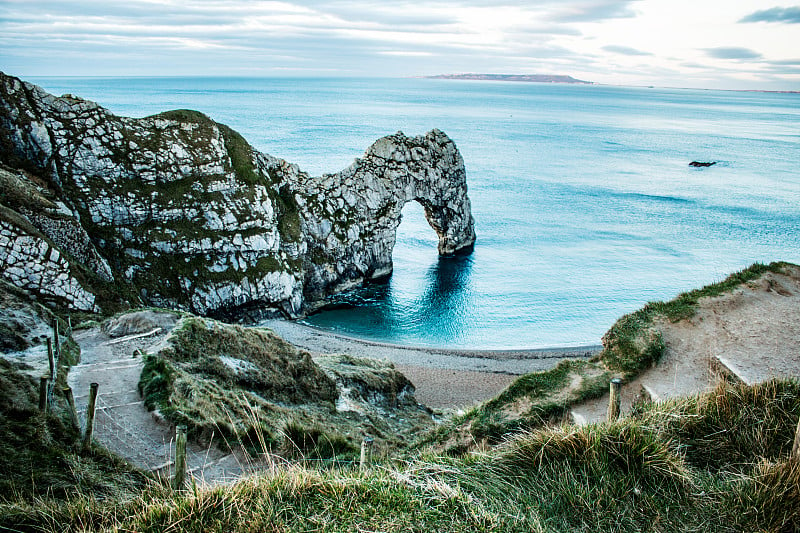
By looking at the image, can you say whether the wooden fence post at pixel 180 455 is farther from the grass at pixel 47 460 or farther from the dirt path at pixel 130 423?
the grass at pixel 47 460

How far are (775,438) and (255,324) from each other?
3826 cm

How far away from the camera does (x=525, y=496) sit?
722 cm

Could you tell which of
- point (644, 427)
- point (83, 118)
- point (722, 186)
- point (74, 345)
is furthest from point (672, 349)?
point (722, 186)

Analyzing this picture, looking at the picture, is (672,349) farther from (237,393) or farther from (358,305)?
(358,305)

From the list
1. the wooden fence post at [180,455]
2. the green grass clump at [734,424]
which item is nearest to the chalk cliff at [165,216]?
the wooden fence post at [180,455]

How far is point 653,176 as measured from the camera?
102m

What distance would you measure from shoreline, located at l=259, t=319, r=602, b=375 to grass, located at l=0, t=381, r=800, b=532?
28149 millimetres

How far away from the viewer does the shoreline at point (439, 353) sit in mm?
36875

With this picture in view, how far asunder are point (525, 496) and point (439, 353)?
32347mm

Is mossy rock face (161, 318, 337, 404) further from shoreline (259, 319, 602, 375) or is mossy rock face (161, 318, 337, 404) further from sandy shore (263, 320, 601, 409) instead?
shoreline (259, 319, 602, 375)

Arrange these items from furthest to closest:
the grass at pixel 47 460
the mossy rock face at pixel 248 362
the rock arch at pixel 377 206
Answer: the rock arch at pixel 377 206 → the mossy rock face at pixel 248 362 → the grass at pixel 47 460

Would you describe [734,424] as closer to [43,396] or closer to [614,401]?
[614,401]

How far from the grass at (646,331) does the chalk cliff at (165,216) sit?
28829mm

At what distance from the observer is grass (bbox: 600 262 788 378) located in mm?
17078
